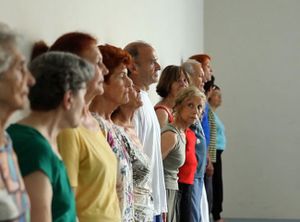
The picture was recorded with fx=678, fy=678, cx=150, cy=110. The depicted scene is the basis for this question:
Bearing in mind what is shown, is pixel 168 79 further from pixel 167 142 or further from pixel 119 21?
pixel 119 21

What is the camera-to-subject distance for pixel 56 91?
6.29 feet

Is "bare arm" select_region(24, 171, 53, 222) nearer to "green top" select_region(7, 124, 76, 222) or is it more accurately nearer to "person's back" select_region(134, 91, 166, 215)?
"green top" select_region(7, 124, 76, 222)

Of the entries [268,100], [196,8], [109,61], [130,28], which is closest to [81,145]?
[109,61]

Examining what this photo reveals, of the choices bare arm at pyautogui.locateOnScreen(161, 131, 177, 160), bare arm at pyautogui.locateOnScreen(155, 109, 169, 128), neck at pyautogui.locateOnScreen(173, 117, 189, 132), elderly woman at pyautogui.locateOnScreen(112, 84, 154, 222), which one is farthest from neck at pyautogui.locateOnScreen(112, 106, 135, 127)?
bare arm at pyautogui.locateOnScreen(155, 109, 169, 128)

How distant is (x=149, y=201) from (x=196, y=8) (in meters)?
4.70

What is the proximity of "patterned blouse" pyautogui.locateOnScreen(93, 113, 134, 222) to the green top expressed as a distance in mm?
738

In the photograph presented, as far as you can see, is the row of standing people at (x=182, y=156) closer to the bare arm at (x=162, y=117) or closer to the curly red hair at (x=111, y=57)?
the bare arm at (x=162, y=117)

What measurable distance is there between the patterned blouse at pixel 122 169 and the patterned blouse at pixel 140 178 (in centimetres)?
11

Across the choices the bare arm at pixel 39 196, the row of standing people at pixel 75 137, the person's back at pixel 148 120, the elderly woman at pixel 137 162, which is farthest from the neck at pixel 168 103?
the bare arm at pixel 39 196

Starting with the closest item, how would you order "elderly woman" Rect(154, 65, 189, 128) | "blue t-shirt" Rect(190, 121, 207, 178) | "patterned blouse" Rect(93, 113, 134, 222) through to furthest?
"patterned blouse" Rect(93, 113, 134, 222)
"blue t-shirt" Rect(190, 121, 207, 178)
"elderly woman" Rect(154, 65, 189, 128)

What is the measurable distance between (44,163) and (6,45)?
1.17 ft

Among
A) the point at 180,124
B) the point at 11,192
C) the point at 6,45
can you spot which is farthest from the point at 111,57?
the point at 180,124

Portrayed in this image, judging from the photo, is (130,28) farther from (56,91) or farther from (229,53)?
(229,53)

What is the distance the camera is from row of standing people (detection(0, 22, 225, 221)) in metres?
1.70
